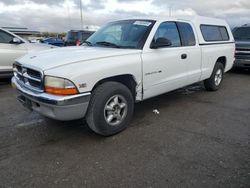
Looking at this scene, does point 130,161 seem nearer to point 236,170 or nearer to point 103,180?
point 103,180

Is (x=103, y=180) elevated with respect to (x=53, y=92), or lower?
lower

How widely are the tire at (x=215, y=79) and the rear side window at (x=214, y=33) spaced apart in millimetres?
709

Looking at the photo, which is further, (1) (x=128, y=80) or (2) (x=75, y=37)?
(2) (x=75, y=37)

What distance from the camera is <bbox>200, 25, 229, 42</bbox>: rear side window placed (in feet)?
19.4

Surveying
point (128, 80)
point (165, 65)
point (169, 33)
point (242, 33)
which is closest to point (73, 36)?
point (242, 33)

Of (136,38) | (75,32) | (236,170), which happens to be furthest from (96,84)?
(75,32)

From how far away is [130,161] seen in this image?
3166 mm

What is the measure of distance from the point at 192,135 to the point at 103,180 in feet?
5.72

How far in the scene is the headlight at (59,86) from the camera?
319 centimetres

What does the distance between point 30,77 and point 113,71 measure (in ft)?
3.96

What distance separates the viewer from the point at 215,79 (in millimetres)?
6668

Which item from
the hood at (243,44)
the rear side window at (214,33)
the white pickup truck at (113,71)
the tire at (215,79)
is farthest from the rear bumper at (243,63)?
the white pickup truck at (113,71)

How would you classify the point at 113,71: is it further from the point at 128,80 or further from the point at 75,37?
the point at 75,37

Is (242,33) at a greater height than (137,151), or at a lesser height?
greater
